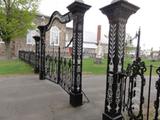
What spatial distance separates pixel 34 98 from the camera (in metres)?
6.12

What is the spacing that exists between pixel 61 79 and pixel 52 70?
5.54 feet

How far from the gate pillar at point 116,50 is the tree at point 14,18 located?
1887cm

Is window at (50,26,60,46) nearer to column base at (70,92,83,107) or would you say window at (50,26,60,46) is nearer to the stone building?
the stone building

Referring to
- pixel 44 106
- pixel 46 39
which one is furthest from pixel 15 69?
pixel 46 39

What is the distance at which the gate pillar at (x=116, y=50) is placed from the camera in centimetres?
374

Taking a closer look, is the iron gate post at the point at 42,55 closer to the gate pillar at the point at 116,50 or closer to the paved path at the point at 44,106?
the paved path at the point at 44,106

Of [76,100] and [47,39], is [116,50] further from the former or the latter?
[47,39]

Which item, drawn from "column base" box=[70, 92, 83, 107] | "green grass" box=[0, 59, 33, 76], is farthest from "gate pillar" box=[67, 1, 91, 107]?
"green grass" box=[0, 59, 33, 76]

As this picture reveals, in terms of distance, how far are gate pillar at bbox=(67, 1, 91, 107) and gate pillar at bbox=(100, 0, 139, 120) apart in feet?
4.91

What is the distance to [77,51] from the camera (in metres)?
5.47

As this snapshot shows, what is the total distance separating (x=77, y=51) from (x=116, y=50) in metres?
1.88

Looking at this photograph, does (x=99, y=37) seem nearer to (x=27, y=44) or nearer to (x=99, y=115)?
(x=27, y=44)

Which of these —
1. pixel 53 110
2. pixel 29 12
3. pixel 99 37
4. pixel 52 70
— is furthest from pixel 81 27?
pixel 99 37

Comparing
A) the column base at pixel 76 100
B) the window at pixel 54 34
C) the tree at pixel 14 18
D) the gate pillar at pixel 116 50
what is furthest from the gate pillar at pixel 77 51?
the window at pixel 54 34
